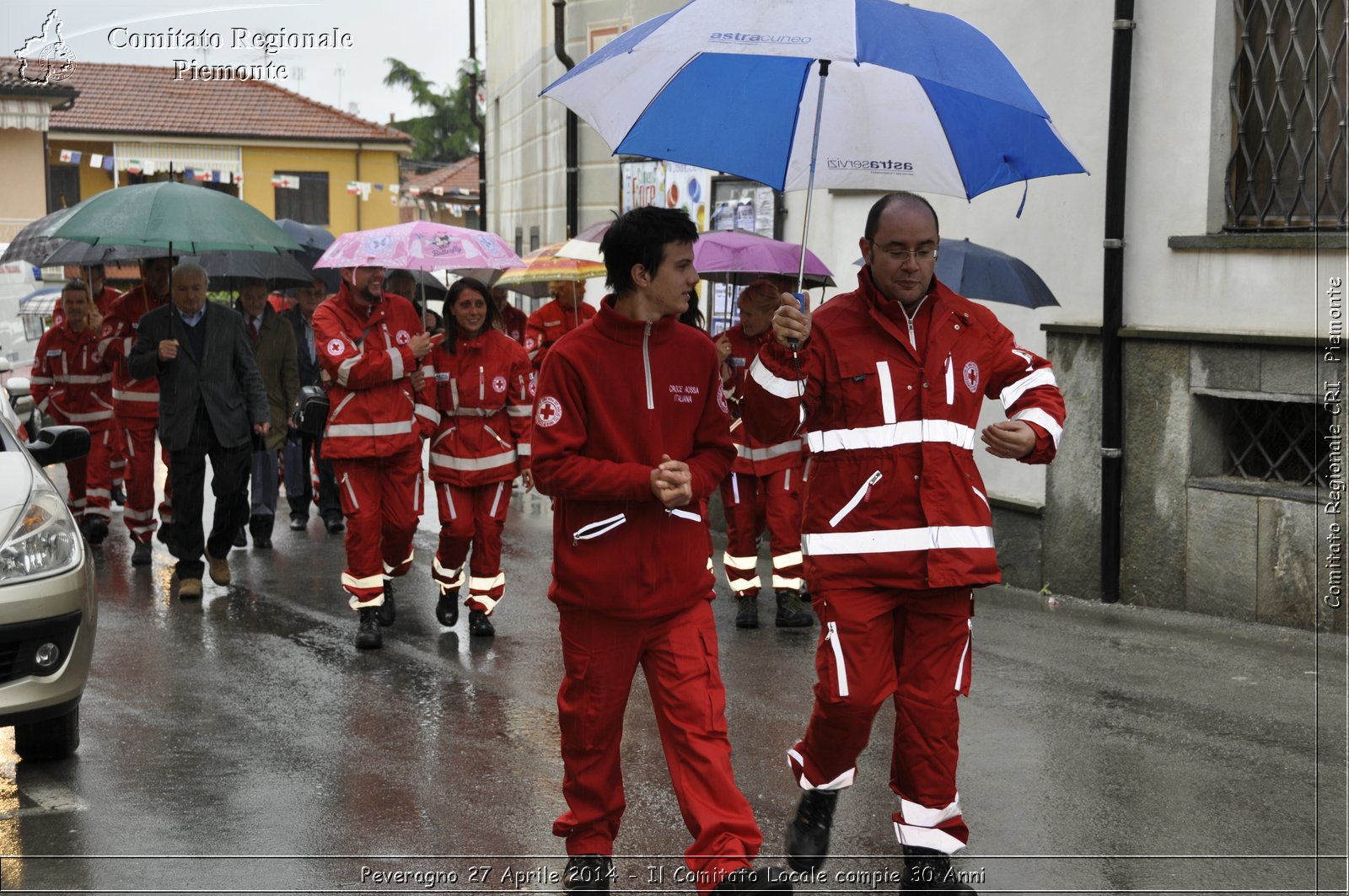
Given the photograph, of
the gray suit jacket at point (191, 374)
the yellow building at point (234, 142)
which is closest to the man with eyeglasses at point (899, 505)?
the gray suit jacket at point (191, 374)

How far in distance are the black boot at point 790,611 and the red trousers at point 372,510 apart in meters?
2.12

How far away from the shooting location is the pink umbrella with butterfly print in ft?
27.2

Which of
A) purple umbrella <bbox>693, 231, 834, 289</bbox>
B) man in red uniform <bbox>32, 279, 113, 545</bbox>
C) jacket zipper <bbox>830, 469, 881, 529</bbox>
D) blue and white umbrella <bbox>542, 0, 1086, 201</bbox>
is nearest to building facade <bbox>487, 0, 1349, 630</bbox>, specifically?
purple umbrella <bbox>693, 231, 834, 289</bbox>

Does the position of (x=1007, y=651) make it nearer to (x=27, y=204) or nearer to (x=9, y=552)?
(x=9, y=552)

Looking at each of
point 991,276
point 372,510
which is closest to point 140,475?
point 372,510

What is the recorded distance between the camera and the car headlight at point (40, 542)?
5812 millimetres

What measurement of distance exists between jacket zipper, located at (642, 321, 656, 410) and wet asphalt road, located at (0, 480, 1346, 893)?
1.57 m

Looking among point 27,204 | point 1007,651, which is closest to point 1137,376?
point 1007,651

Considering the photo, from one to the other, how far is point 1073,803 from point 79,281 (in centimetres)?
970

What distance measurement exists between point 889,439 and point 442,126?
66.9 m

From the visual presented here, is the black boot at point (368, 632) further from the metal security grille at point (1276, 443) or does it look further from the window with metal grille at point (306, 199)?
the window with metal grille at point (306, 199)

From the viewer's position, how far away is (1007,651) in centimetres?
816

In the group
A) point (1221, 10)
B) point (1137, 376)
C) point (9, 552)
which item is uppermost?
point (1221, 10)

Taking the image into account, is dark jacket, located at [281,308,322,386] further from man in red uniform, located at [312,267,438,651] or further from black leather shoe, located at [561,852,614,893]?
black leather shoe, located at [561,852,614,893]
